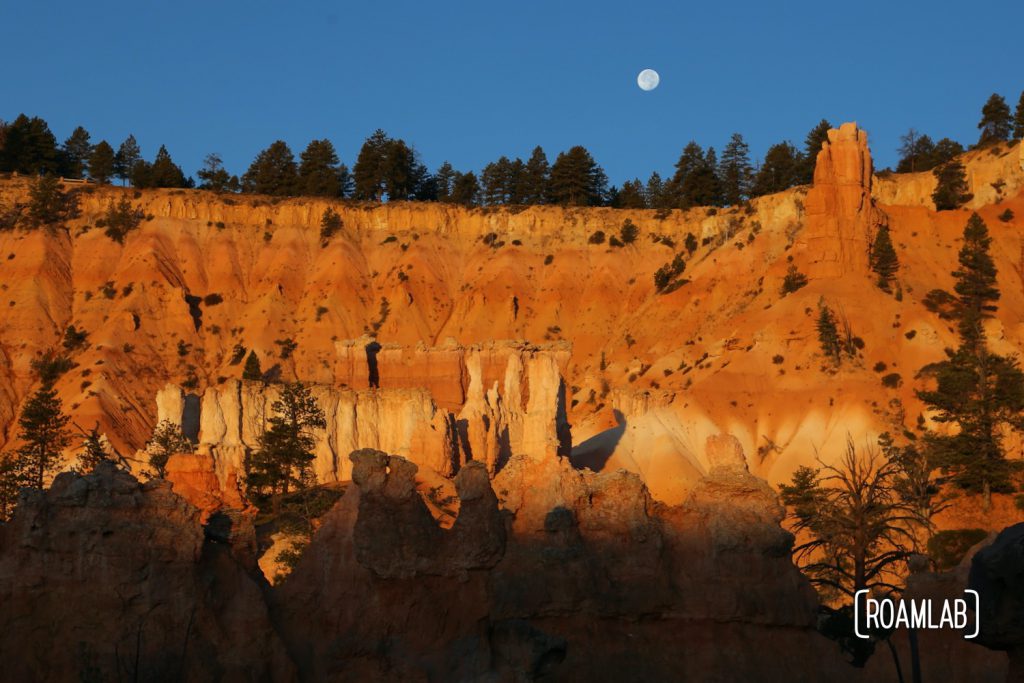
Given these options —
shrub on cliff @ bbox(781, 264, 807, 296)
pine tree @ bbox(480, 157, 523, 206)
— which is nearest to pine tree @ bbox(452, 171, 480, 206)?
pine tree @ bbox(480, 157, 523, 206)

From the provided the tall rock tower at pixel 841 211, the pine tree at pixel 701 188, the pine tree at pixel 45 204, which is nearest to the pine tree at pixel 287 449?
the tall rock tower at pixel 841 211

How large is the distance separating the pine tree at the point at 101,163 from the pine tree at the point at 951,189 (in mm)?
70841

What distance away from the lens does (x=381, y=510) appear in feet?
79.0

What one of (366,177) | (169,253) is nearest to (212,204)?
(169,253)

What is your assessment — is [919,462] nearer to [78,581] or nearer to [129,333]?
[78,581]

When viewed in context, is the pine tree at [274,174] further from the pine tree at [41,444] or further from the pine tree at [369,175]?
the pine tree at [41,444]

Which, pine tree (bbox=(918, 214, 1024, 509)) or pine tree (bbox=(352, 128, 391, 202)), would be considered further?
pine tree (bbox=(352, 128, 391, 202))

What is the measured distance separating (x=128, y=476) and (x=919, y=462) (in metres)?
45.4

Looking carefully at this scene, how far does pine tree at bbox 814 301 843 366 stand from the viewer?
86.6m

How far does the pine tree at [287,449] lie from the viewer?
58844 millimetres

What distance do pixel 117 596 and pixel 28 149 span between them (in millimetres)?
113107

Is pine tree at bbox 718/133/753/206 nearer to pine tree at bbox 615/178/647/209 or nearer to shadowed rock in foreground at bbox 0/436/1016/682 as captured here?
pine tree at bbox 615/178/647/209

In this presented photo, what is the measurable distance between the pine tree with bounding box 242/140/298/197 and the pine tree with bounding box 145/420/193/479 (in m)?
57.4

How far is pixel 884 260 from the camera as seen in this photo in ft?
308
